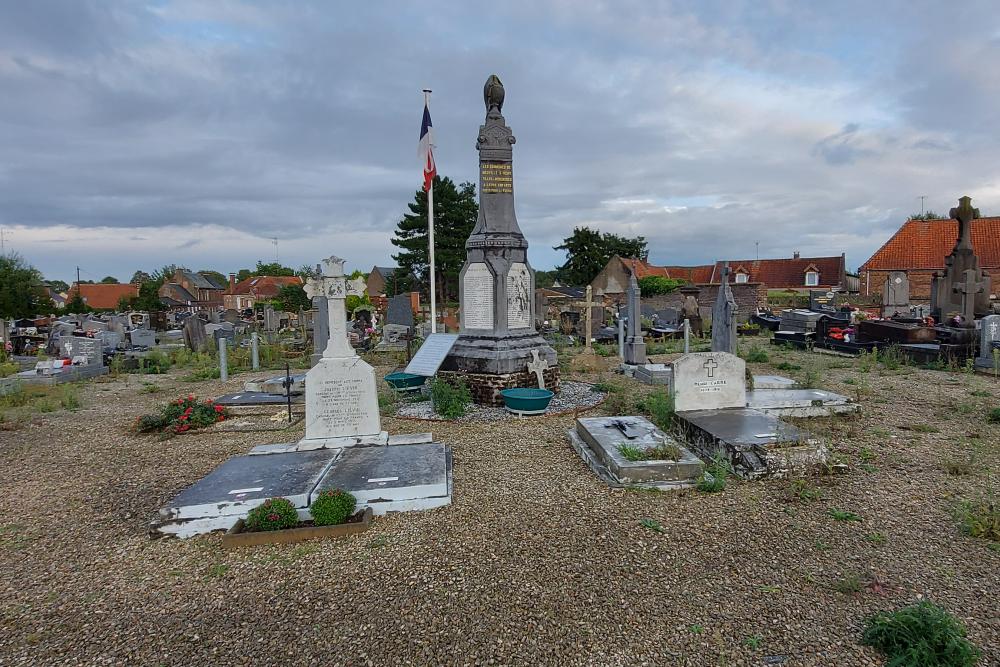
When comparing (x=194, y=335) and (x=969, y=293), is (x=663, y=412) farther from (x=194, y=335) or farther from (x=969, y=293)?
(x=194, y=335)

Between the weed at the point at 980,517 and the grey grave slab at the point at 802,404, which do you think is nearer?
the weed at the point at 980,517

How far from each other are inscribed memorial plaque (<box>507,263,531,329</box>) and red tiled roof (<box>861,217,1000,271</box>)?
3248 centimetres

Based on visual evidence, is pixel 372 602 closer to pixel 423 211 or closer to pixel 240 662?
pixel 240 662

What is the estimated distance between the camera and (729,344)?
28.7 feet

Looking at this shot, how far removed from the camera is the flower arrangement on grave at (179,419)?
25.6 feet

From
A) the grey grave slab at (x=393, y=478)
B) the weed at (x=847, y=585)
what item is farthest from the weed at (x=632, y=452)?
the weed at (x=847, y=585)

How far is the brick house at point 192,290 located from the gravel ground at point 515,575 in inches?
2549

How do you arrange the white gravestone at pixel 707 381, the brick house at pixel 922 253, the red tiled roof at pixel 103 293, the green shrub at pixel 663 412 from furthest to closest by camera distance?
the red tiled roof at pixel 103 293, the brick house at pixel 922 253, the green shrub at pixel 663 412, the white gravestone at pixel 707 381

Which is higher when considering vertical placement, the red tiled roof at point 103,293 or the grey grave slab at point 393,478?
the red tiled roof at point 103,293

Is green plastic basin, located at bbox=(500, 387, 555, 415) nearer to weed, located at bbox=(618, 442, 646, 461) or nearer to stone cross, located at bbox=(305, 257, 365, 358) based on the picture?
weed, located at bbox=(618, 442, 646, 461)

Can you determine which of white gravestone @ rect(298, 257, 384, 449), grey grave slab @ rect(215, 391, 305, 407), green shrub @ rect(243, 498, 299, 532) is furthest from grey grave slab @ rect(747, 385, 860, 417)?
grey grave slab @ rect(215, 391, 305, 407)

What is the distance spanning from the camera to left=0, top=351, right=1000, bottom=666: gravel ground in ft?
9.62

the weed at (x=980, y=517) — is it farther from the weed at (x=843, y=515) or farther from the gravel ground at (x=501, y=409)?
the gravel ground at (x=501, y=409)

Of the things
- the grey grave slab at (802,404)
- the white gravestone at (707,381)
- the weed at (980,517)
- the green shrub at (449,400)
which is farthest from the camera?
the green shrub at (449,400)
